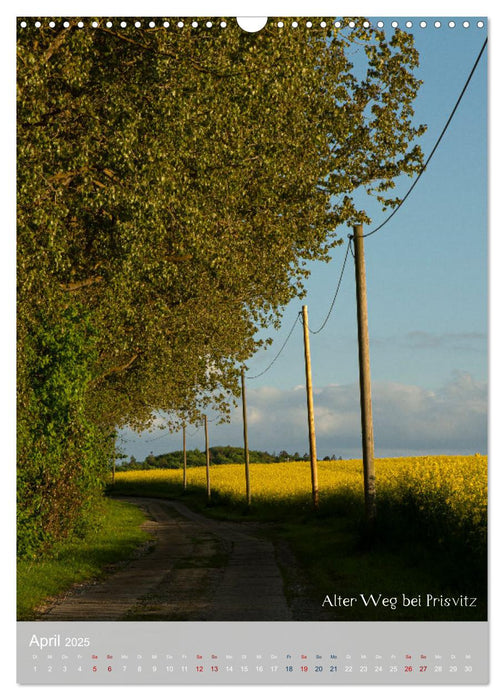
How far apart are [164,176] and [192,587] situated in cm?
828

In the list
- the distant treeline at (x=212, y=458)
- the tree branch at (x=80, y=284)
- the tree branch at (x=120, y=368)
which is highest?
the tree branch at (x=80, y=284)

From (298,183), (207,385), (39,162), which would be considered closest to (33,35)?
(39,162)

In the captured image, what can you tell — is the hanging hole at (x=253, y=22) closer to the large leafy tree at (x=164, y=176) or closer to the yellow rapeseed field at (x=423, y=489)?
the large leafy tree at (x=164, y=176)

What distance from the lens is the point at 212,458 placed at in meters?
87.6

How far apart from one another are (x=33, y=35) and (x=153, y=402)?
1152 inches

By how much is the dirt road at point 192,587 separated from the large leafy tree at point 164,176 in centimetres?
342

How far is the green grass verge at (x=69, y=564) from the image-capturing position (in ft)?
46.5

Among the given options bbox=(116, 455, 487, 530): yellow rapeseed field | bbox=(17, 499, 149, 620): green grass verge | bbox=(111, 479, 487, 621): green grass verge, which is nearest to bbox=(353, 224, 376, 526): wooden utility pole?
bbox=(111, 479, 487, 621): green grass verge

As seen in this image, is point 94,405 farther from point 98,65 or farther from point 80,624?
point 80,624

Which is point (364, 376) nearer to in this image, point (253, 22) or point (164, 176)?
point (164, 176)

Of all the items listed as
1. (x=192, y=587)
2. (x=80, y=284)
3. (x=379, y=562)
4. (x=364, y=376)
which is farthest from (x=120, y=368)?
(x=379, y=562)

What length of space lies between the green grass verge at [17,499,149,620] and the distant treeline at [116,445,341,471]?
44.4m

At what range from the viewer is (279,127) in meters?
17.2

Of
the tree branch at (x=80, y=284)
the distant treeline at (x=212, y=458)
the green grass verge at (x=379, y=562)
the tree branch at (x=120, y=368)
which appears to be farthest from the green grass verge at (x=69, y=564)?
the distant treeline at (x=212, y=458)
